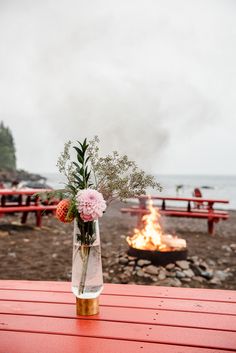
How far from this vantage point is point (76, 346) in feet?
5.38

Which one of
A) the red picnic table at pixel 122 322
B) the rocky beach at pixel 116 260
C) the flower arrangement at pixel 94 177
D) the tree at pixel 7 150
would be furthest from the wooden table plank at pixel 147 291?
the tree at pixel 7 150

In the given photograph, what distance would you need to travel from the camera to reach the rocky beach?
19.4 feet

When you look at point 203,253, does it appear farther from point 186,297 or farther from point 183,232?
point 186,297

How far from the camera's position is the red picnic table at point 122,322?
1.65m

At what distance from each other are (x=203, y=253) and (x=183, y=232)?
2833mm

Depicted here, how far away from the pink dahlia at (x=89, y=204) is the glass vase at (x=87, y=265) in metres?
0.12

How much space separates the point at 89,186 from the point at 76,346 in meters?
0.80

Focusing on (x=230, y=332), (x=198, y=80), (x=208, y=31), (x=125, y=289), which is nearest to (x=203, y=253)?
(x=125, y=289)

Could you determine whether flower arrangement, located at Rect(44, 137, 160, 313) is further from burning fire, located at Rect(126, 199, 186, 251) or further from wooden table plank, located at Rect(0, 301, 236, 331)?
burning fire, located at Rect(126, 199, 186, 251)

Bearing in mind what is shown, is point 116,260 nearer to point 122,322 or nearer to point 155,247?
point 155,247

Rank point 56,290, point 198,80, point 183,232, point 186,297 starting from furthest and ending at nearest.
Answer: point 198,80, point 183,232, point 56,290, point 186,297

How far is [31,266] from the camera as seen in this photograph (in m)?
6.41

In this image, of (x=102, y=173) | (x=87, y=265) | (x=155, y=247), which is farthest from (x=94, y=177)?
(x=155, y=247)

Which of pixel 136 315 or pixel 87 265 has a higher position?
pixel 87 265
